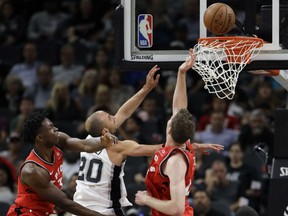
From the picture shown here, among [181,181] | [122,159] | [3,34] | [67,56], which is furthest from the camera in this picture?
[3,34]

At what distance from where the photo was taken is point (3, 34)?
51.5ft

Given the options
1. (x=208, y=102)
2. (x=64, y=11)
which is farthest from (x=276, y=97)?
(x=64, y=11)

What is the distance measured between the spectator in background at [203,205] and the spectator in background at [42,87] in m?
3.89

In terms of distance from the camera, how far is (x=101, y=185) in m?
8.12

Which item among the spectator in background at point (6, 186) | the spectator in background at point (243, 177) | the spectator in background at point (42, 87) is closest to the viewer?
the spectator in background at point (243, 177)

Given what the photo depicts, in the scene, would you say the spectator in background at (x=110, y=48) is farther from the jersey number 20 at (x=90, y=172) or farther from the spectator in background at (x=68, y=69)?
the jersey number 20 at (x=90, y=172)

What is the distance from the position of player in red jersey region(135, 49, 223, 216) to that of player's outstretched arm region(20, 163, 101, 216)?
51 cm

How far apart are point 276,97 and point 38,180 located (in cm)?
606

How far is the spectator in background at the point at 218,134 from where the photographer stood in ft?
40.8

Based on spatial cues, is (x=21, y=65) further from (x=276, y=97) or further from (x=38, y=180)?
(x=38, y=180)

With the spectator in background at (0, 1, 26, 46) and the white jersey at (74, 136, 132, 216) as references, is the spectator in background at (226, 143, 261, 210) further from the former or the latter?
the spectator in background at (0, 1, 26, 46)

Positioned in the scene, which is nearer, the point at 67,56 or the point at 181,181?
the point at 181,181

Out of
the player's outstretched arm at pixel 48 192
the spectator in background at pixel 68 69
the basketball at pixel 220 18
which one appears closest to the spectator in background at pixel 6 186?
the spectator in background at pixel 68 69

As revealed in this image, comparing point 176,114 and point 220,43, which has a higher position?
point 220,43
